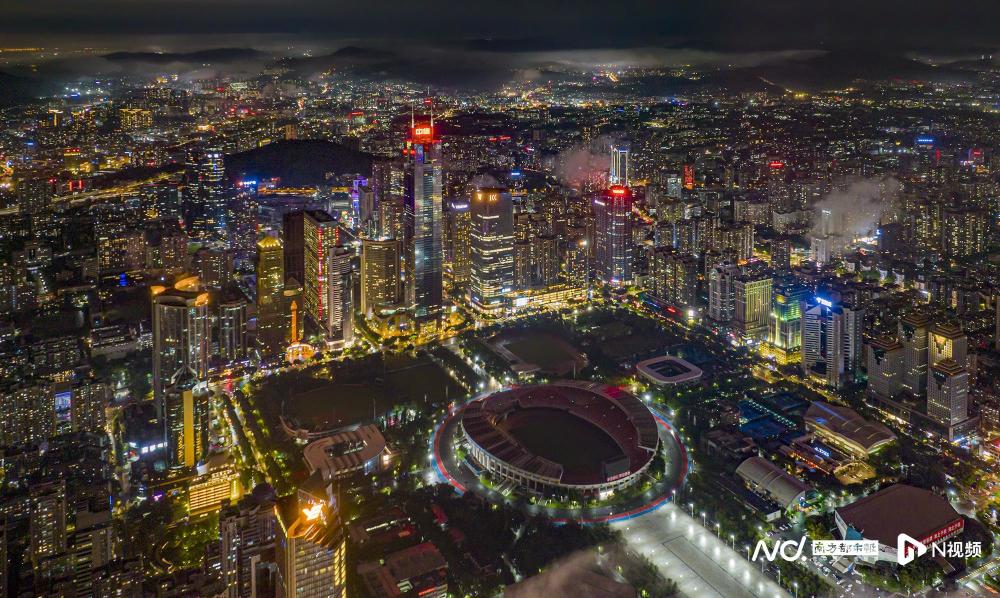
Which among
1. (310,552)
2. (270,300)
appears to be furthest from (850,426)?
(270,300)

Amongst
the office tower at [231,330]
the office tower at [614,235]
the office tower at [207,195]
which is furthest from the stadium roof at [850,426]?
the office tower at [207,195]

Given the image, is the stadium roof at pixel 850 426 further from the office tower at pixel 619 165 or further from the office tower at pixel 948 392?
the office tower at pixel 619 165

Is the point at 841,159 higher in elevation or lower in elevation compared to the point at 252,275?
higher

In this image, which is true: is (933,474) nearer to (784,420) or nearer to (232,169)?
(784,420)

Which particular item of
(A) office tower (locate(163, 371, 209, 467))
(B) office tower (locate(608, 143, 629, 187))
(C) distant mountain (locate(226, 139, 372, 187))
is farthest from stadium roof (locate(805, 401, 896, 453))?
(C) distant mountain (locate(226, 139, 372, 187))

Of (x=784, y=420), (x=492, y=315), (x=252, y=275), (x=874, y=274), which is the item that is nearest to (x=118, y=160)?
(x=252, y=275)

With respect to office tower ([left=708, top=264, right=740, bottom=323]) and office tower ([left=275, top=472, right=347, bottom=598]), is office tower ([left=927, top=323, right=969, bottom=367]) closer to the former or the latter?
office tower ([left=708, top=264, right=740, bottom=323])

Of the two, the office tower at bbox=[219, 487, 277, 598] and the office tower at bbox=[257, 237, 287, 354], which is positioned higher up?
the office tower at bbox=[257, 237, 287, 354]
